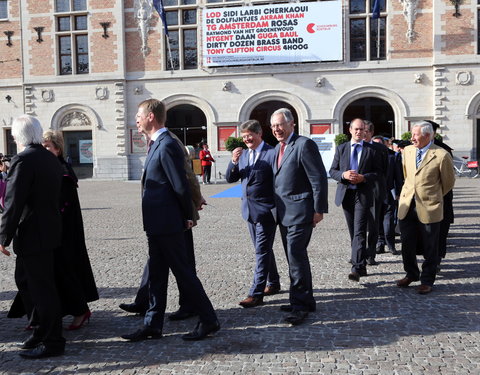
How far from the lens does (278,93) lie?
77.9ft

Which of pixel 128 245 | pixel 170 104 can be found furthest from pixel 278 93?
pixel 128 245

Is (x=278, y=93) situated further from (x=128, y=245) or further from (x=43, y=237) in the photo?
(x=43, y=237)

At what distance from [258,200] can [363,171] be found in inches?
65.7

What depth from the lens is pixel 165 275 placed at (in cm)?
416

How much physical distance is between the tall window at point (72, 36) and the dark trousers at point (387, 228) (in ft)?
68.1

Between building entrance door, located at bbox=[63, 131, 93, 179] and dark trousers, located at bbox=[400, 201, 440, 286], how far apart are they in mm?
21965

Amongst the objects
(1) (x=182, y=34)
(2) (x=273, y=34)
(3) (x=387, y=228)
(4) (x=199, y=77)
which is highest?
(1) (x=182, y=34)

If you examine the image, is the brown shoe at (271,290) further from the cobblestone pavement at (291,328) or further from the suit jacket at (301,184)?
the suit jacket at (301,184)

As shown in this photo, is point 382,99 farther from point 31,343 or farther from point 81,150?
point 31,343

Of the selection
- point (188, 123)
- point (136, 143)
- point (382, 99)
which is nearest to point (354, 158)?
point (382, 99)

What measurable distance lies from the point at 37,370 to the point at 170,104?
21.8 metres

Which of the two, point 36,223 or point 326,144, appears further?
point 326,144

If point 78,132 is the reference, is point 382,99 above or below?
above

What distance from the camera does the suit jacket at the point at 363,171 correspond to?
237 inches
